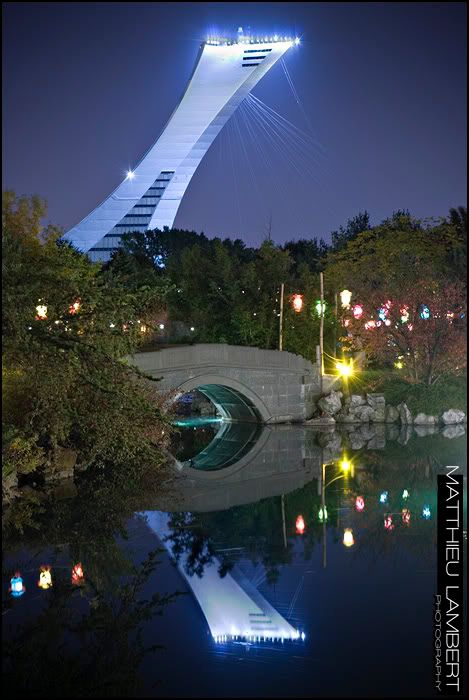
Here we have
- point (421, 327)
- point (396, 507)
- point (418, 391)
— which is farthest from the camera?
point (421, 327)

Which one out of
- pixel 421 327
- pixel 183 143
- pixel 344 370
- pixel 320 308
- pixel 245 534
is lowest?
pixel 245 534

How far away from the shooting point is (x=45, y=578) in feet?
26.6

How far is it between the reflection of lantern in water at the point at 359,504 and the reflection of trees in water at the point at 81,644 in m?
3.73

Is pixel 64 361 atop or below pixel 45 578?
atop

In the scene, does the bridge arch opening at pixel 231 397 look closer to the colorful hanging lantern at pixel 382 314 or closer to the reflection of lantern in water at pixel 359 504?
the colorful hanging lantern at pixel 382 314

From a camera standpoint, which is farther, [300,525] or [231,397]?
[231,397]

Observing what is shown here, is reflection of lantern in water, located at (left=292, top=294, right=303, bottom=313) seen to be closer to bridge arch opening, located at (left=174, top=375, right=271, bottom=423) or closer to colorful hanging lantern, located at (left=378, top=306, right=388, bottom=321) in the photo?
colorful hanging lantern, located at (left=378, top=306, right=388, bottom=321)

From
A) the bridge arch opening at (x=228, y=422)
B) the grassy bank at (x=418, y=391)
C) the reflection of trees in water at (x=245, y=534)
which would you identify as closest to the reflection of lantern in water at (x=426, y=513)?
the reflection of trees in water at (x=245, y=534)

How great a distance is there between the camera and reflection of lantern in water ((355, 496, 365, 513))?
10.9 m

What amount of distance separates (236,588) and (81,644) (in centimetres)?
169

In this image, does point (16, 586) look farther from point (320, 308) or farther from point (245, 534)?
point (320, 308)

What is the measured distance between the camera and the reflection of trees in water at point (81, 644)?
596 centimetres

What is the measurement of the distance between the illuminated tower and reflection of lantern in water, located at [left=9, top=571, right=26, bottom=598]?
119 ft

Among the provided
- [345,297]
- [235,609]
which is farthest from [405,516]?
[345,297]
